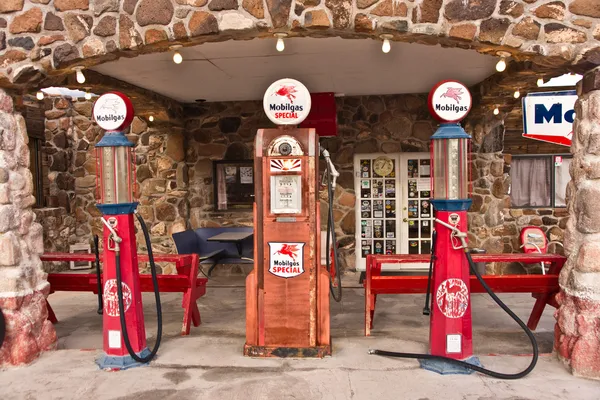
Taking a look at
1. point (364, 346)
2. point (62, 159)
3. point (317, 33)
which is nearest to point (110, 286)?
point (364, 346)

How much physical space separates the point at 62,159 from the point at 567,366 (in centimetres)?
776

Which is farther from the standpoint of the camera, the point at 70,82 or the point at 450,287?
the point at 70,82

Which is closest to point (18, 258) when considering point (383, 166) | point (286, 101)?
point (286, 101)

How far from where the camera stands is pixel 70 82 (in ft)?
17.9

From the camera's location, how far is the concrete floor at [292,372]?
3486mm

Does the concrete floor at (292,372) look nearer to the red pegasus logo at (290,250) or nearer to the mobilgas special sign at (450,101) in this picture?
the red pegasus logo at (290,250)

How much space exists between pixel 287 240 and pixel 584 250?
2272 mm

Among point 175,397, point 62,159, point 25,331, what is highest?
point 62,159

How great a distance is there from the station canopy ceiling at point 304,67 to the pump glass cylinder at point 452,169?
146 centimetres

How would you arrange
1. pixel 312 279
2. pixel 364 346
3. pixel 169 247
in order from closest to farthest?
pixel 312 279 → pixel 364 346 → pixel 169 247

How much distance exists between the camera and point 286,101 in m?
3.94

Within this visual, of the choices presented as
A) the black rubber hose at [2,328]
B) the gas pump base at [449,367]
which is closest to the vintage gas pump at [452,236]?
the gas pump base at [449,367]

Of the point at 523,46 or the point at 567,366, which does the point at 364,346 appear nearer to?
the point at 567,366

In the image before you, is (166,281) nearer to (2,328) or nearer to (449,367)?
(2,328)
